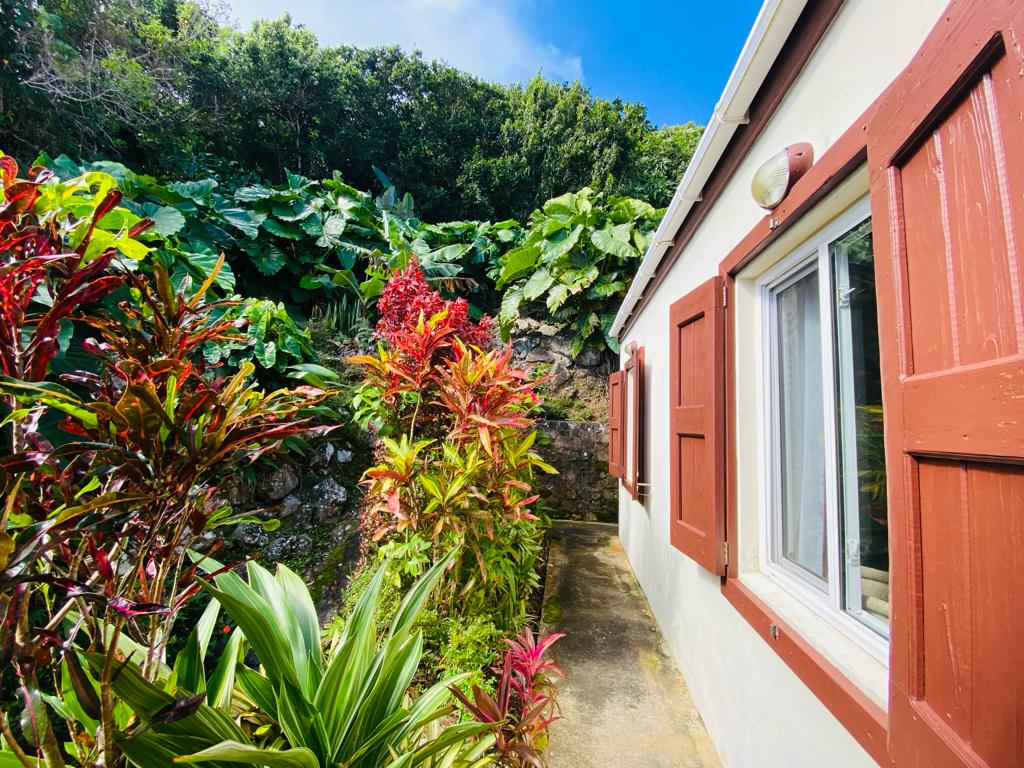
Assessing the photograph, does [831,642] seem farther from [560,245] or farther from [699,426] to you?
[560,245]

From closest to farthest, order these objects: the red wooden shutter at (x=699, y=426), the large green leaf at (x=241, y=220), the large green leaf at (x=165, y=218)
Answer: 1. the red wooden shutter at (x=699, y=426)
2. the large green leaf at (x=165, y=218)
3. the large green leaf at (x=241, y=220)

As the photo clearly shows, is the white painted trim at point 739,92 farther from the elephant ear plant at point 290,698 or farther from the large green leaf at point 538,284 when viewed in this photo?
the large green leaf at point 538,284

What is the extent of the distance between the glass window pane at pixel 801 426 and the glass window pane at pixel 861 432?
13 centimetres

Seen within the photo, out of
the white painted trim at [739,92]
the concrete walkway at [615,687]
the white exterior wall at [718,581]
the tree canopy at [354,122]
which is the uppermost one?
the tree canopy at [354,122]

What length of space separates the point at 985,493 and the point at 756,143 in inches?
61.8

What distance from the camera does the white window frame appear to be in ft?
4.21

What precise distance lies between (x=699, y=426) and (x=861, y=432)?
0.82 metres

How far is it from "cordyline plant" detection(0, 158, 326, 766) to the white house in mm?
1366

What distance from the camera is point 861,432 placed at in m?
1.30

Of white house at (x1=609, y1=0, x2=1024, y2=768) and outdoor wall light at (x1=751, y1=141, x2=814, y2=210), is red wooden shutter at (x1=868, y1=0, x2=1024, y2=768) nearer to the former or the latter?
white house at (x1=609, y1=0, x2=1024, y2=768)

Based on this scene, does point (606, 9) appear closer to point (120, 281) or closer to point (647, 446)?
point (647, 446)

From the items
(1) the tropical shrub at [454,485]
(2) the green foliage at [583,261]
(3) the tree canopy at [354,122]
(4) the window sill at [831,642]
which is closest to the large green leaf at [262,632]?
(1) the tropical shrub at [454,485]

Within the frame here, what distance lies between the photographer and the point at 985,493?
2.37 feet

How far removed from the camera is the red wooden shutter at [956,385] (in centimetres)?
67
